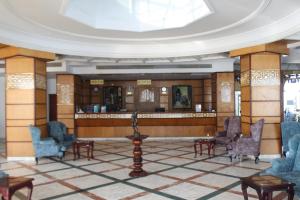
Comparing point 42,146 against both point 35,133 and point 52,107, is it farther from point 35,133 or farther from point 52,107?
point 52,107

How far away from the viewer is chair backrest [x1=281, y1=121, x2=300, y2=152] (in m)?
6.64

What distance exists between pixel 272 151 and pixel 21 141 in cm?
652

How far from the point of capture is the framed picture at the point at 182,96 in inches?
566

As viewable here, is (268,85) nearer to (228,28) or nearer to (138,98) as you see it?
(228,28)

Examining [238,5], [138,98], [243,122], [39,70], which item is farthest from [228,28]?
[138,98]

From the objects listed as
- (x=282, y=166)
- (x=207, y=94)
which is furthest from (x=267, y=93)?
(x=207, y=94)

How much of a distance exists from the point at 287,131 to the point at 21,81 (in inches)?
266

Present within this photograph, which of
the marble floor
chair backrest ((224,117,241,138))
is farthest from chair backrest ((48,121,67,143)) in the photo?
chair backrest ((224,117,241,138))

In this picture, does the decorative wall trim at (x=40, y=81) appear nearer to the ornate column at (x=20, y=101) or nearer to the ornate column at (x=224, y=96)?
the ornate column at (x=20, y=101)

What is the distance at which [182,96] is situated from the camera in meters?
14.4

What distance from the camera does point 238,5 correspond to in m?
5.08

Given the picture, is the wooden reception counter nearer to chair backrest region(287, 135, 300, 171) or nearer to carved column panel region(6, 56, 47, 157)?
carved column panel region(6, 56, 47, 157)

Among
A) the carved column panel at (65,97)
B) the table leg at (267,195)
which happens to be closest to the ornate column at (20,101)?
the carved column panel at (65,97)

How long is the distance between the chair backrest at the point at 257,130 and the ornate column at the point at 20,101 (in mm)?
5540
